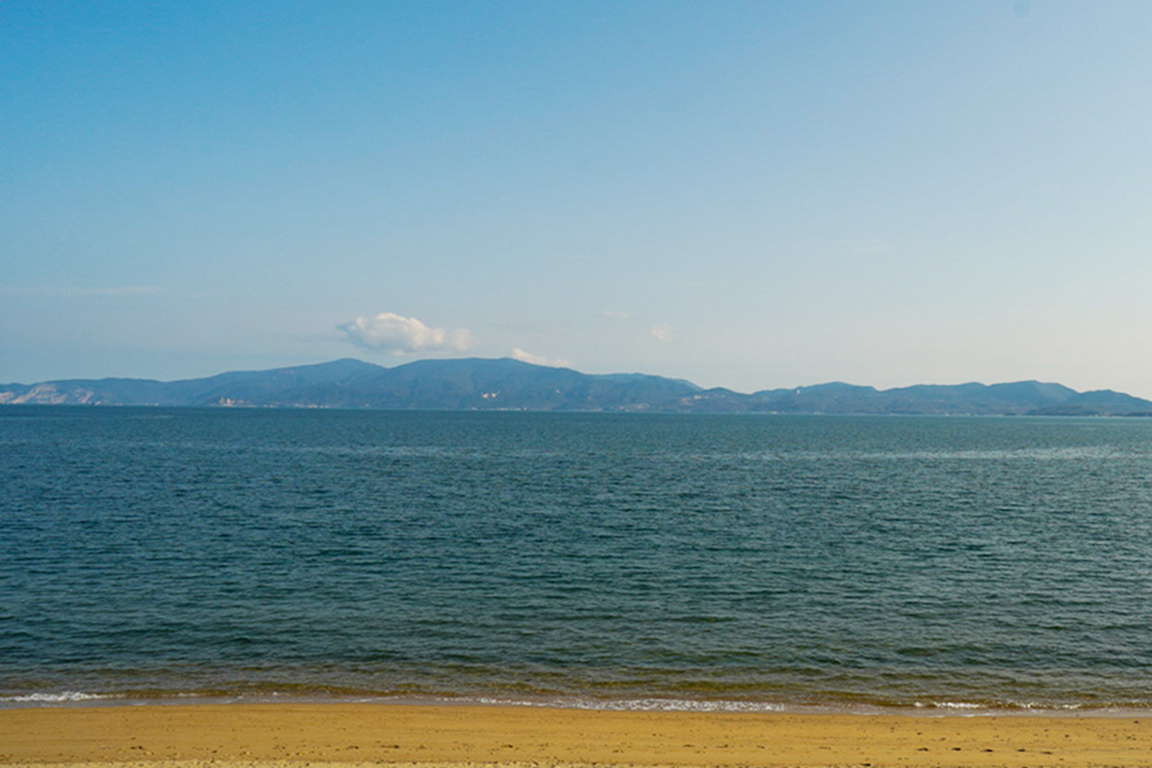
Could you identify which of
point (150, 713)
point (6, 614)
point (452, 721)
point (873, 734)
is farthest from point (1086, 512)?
point (6, 614)

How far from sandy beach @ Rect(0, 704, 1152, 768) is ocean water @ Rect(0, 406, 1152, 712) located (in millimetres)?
1432

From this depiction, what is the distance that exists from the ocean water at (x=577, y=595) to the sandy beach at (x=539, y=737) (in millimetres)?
1432

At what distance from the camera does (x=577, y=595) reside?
32.3 m

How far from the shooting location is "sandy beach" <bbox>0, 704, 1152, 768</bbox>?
16.5m

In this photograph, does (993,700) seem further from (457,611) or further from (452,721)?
(457,611)

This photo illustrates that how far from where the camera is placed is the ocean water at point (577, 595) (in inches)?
894

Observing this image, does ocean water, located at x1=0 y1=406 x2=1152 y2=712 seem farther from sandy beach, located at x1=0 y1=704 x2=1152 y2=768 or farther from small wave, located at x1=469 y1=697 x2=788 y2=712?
sandy beach, located at x1=0 y1=704 x2=1152 y2=768

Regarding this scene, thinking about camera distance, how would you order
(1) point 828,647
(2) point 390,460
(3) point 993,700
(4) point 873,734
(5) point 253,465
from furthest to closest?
(2) point 390,460
(5) point 253,465
(1) point 828,647
(3) point 993,700
(4) point 873,734

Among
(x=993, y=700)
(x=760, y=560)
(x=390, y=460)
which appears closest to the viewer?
(x=993, y=700)

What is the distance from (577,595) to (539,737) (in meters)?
14.2

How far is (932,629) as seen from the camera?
91.0ft

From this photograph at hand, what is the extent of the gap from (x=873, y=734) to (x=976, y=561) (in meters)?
24.9

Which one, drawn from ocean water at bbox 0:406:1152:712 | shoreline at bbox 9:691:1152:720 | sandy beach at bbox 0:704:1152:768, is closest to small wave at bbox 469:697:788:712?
shoreline at bbox 9:691:1152:720

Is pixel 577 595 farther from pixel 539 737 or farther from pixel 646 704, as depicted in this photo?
pixel 539 737
